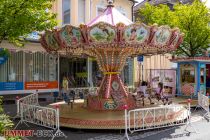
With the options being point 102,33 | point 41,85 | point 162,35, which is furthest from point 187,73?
point 41,85

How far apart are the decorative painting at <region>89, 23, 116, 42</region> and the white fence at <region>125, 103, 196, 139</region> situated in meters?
2.87

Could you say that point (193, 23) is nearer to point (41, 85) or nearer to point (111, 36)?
point (111, 36)

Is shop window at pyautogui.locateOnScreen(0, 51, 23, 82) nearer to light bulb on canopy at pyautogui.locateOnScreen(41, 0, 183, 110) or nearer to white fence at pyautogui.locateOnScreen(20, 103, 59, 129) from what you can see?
light bulb on canopy at pyautogui.locateOnScreen(41, 0, 183, 110)

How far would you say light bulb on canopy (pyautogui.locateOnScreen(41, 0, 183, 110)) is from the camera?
10336 mm

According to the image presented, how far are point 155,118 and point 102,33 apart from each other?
3.64 metres

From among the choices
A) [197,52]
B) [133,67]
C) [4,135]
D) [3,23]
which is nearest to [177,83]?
[197,52]

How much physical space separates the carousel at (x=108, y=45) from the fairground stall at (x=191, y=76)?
15.8ft

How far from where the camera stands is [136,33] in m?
10.4

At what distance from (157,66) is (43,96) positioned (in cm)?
1498

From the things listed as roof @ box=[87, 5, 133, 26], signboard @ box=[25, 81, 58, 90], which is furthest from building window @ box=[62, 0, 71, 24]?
roof @ box=[87, 5, 133, 26]

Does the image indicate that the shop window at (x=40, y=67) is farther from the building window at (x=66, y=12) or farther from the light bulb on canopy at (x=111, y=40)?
the light bulb on canopy at (x=111, y=40)

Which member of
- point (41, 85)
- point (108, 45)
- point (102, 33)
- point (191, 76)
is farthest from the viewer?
point (41, 85)

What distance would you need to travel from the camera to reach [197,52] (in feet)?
71.4

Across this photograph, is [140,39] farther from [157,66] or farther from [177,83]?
[157,66]
